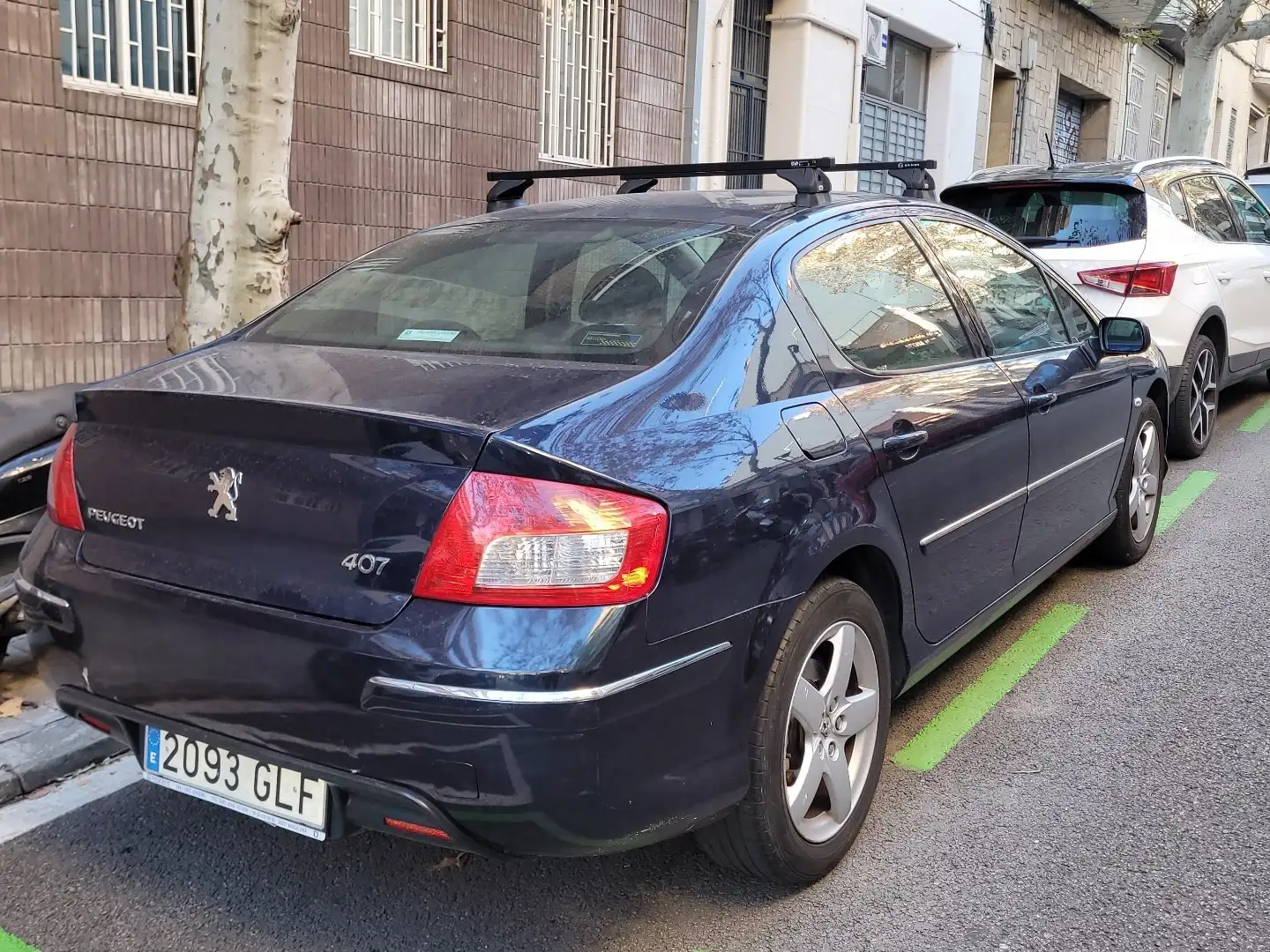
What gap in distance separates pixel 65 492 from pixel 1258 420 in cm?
843

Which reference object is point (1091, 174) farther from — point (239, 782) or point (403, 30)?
point (239, 782)

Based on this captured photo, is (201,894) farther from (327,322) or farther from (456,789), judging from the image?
(327,322)

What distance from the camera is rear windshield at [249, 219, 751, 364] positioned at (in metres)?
2.76

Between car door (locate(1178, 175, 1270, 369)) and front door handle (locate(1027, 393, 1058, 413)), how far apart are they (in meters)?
3.86

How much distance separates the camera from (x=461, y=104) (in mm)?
9141

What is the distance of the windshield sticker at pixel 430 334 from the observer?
9.46 feet

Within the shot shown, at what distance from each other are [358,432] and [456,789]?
0.69 metres

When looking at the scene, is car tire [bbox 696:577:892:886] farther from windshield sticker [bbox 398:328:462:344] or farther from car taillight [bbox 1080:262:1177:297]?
car taillight [bbox 1080:262:1177:297]

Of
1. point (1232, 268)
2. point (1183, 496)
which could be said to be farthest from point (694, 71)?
point (1183, 496)

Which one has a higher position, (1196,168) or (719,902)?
(1196,168)

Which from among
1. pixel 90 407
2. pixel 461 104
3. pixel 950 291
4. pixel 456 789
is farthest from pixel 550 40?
pixel 456 789

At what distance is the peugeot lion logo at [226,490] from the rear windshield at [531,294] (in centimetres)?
62

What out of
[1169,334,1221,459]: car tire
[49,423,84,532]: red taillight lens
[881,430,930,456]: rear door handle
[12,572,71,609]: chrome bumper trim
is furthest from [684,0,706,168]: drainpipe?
[12,572,71,609]: chrome bumper trim

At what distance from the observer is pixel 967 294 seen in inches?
148
